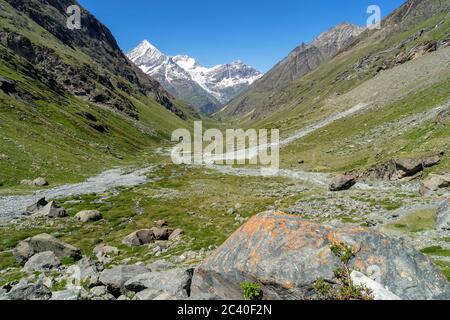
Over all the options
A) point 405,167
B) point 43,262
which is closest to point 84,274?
point 43,262

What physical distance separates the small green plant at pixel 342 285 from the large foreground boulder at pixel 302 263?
16cm

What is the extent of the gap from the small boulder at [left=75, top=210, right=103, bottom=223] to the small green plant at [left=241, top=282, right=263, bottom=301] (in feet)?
111

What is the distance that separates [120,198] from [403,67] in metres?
134

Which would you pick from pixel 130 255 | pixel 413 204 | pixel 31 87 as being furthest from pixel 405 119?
pixel 31 87

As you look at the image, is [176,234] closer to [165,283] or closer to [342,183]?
[165,283]

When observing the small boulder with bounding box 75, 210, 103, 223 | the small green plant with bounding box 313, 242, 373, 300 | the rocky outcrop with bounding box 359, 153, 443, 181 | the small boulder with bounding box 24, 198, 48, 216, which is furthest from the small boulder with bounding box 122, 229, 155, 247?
the rocky outcrop with bounding box 359, 153, 443, 181

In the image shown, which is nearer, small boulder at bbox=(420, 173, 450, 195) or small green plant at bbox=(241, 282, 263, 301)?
small green plant at bbox=(241, 282, 263, 301)

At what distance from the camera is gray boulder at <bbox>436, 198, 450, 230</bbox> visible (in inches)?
1033

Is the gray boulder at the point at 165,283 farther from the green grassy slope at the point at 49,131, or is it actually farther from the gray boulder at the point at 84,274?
the green grassy slope at the point at 49,131

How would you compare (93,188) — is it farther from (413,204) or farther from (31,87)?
(31,87)

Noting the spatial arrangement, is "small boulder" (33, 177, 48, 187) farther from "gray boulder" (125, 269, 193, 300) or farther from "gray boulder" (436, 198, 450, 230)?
"gray boulder" (436, 198, 450, 230)

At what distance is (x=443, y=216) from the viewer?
27.2 meters

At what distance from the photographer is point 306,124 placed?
150 meters
